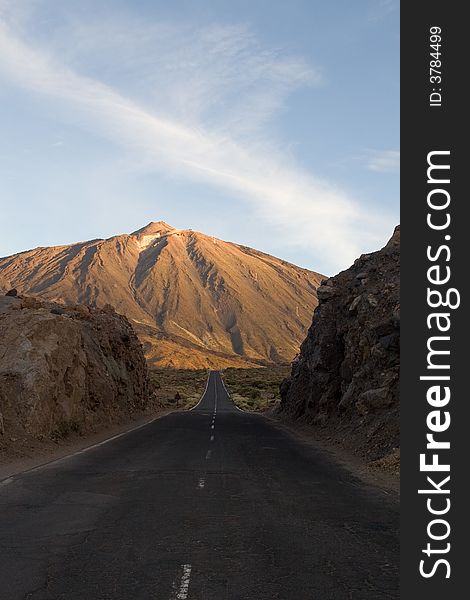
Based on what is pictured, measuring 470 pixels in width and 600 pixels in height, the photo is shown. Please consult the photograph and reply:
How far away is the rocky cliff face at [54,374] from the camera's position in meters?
21.4

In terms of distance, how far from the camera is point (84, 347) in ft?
96.2

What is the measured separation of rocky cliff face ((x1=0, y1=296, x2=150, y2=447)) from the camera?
21.4 m

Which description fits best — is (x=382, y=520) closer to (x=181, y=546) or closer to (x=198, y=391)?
(x=181, y=546)

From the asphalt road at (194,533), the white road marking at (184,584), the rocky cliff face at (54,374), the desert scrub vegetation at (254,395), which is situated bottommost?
the desert scrub vegetation at (254,395)

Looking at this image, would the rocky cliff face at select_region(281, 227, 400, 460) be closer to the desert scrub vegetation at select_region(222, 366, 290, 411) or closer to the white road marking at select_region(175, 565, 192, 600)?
the white road marking at select_region(175, 565, 192, 600)

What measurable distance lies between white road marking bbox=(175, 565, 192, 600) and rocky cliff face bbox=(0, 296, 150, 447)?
13095mm

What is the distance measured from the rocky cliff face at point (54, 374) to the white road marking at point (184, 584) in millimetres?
13095

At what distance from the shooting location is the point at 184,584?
6.52 metres

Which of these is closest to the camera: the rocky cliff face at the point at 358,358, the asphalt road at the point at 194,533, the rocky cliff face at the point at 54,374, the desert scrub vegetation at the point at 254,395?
the asphalt road at the point at 194,533

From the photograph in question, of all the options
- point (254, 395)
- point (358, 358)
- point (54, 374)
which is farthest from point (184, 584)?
point (254, 395)

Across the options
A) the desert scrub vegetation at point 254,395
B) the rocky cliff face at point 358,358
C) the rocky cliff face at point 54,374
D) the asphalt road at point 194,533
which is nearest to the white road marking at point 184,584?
the asphalt road at point 194,533

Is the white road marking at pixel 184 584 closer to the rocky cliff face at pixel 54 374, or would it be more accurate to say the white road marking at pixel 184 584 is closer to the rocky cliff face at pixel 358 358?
the rocky cliff face at pixel 358 358

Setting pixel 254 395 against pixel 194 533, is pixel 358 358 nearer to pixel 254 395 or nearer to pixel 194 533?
pixel 194 533

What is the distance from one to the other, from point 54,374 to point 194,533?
54.5 feet
